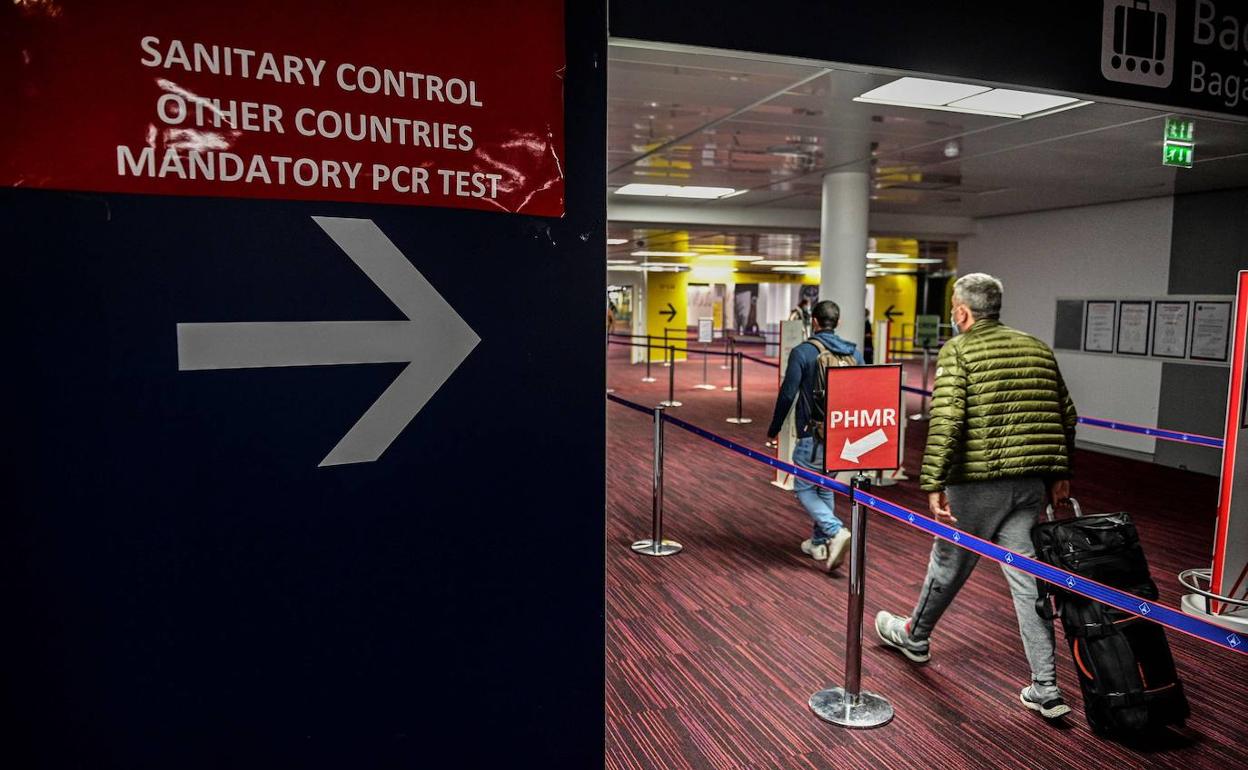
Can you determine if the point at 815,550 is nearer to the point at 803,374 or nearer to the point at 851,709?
the point at 803,374

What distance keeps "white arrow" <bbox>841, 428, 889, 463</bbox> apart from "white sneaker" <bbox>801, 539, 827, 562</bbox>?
1681 millimetres

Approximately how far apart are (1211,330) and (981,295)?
21.2ft

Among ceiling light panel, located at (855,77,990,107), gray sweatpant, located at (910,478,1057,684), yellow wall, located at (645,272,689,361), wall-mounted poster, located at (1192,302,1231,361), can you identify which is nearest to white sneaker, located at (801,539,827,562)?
gray sweatpant, located at (910,478,1057,684)

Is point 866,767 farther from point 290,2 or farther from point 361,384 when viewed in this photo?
point 290,2

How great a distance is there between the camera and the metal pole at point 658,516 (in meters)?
5.11

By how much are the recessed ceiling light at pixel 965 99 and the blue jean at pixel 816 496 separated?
7.01 feet

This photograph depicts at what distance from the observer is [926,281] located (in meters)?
29.8

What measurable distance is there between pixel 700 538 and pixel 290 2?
4.78m

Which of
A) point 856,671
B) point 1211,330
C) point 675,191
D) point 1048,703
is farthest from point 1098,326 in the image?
point 856,671

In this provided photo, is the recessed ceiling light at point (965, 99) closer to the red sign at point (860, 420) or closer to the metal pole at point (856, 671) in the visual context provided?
the red sign at point (860, 420)

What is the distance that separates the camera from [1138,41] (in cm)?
227

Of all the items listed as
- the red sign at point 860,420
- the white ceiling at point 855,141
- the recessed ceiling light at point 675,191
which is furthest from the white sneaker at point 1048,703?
the recessed ceiling light at point 675,191

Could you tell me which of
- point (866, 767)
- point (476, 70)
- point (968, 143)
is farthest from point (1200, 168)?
point (476, 70)

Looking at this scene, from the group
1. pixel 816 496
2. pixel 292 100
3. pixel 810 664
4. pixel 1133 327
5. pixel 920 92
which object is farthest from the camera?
pixel 1133 327
